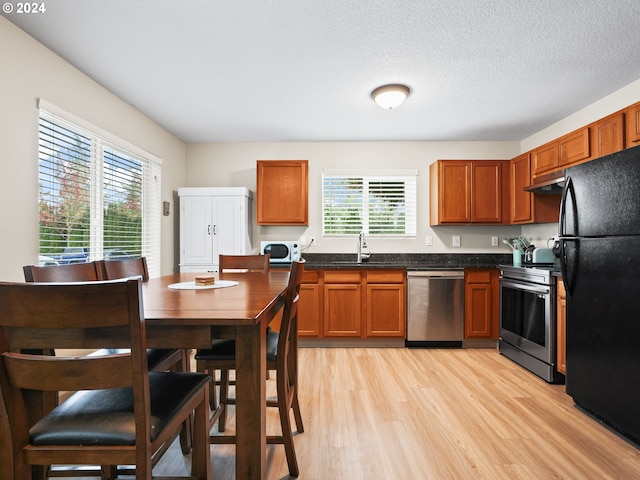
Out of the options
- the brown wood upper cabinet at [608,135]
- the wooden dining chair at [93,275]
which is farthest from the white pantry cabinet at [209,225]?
the brown wood upper cabinet at [608,135]

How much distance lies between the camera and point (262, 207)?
402 centimetres

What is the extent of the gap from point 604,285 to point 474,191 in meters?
2.05

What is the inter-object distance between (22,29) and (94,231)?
1413mm

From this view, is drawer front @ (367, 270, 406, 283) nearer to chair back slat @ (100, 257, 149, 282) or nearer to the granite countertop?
the granite countertop

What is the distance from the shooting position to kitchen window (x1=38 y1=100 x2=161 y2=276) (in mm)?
2281

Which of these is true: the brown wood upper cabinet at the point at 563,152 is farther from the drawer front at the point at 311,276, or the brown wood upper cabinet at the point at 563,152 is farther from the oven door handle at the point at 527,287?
the drawer front at the point at 311,276

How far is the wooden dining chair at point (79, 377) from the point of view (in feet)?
2.77

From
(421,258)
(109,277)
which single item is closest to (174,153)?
(109,277)

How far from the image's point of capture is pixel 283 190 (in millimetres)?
4023

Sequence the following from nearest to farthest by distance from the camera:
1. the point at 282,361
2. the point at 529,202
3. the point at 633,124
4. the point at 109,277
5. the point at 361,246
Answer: the point at 282,361 < the point at 109,277 < the point at 633,124 < the point at 529,202 < the point at 361,246

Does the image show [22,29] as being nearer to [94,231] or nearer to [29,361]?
[94,231]

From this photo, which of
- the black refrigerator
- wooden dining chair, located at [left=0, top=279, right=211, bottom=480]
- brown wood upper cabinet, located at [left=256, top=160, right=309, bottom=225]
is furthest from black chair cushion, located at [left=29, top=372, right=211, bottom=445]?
brown wood upper cabinet, located at [left=256, top=160, right=309, bottom=225]

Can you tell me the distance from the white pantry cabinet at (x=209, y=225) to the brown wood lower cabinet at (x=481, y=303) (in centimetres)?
263

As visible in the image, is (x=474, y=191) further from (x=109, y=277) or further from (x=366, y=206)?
(x=109, y=277)
